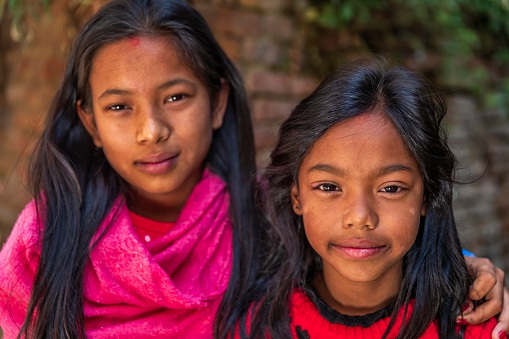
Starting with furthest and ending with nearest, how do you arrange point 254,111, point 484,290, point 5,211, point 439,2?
1. point 5,211
2. point 439,2
3. point 254,111
4. point 484,290

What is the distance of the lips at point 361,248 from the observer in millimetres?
1540

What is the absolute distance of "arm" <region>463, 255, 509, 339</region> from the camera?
1584mm

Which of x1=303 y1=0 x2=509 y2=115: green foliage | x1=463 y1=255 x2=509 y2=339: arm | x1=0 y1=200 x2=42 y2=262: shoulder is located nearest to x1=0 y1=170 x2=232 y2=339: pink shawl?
x1=0 y1=200 x2=42 y2=262: shoulder

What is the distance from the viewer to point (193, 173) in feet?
6.94

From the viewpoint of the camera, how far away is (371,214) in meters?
1.50

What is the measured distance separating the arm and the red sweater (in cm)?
3

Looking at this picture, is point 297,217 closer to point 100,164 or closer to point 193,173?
point 193,173

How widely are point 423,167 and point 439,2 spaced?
161 cm

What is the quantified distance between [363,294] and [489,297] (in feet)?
1.17

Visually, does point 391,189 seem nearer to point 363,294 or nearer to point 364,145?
point 364,145

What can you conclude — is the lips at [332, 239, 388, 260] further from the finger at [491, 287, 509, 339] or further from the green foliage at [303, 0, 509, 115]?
the green foliage at [303, 0, 509, 115]

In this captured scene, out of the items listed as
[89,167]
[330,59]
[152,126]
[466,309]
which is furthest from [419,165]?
[330,59]

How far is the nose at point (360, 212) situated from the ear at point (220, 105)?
711mm

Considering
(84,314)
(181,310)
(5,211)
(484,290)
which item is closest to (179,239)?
(181,310)
